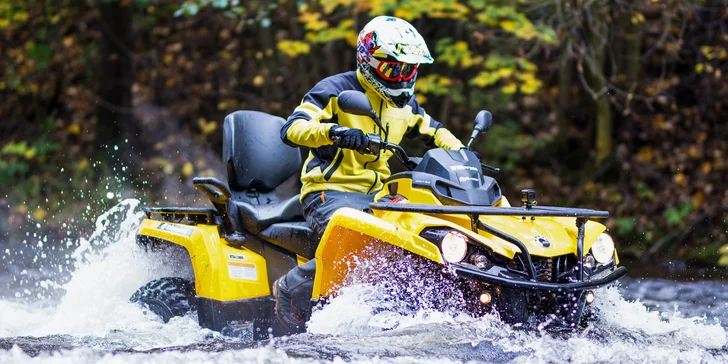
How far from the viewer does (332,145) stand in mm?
5359

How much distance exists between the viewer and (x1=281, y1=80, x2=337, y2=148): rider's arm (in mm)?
5004

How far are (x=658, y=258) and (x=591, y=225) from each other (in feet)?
21.6

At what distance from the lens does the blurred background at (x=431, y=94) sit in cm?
1145

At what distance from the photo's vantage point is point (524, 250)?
4.21 metres

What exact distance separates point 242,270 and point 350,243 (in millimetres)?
1247

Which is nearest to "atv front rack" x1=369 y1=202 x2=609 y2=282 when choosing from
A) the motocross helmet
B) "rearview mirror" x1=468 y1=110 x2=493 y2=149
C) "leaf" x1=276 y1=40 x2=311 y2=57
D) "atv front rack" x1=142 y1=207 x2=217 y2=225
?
"rearview mirror" x1=468 y1=110 x2=493 y2=149

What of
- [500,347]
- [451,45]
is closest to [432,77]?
[451,45]

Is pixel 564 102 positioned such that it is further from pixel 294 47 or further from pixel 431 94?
pixel 294 47

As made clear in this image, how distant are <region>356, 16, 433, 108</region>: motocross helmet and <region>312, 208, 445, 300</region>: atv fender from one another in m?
0.96

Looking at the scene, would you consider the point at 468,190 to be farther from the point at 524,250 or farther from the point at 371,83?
the point at 371,83

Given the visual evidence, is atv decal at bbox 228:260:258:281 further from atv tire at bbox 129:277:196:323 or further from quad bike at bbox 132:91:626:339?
atv tire at bbox 129:277:196:323

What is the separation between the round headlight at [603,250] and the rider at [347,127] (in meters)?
1.28

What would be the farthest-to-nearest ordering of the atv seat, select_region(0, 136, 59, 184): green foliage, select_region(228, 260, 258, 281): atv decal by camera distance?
select_region(0, 136, 59, 184): green foliage → select_region(228, 260, 258, 281): atv decal → the atv seat

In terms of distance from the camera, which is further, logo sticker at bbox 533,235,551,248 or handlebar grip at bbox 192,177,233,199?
handlebar grip at bbox 192,177,233,199
